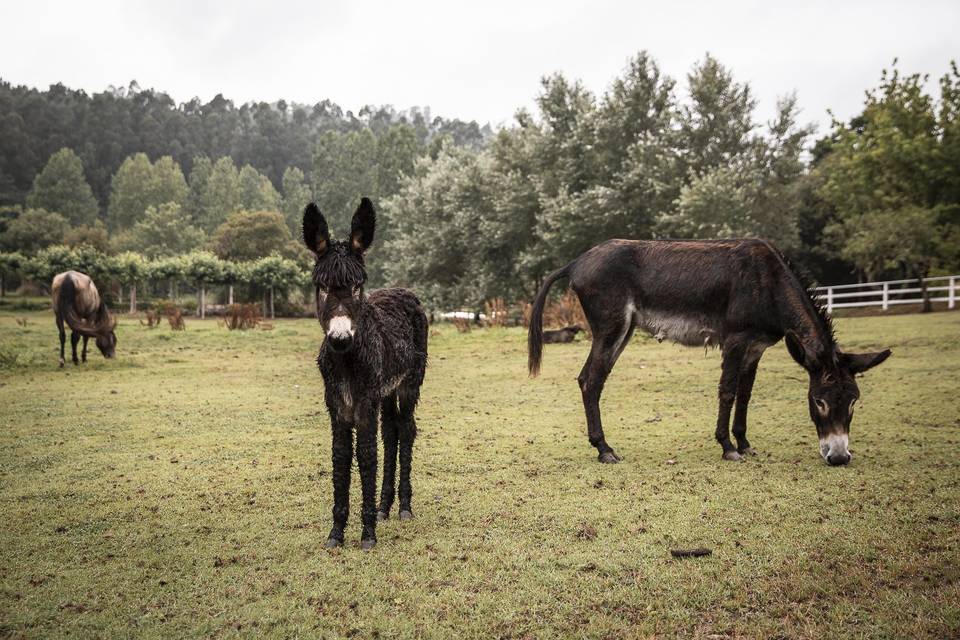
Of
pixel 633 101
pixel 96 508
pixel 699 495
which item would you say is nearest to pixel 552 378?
pixel 699 495

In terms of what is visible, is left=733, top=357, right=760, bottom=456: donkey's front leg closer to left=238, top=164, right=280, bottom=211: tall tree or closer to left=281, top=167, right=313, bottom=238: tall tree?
left=281, top=167, right=313, bottom=238: tall tree

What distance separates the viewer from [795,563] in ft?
14.1

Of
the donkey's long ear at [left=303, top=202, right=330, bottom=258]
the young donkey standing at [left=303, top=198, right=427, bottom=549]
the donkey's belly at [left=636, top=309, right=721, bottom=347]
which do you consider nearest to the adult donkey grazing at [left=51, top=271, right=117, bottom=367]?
the young donkey standing at [left=303, top=198, right=427, bottom=549]

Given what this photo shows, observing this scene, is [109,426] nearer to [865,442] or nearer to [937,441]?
[865,442]

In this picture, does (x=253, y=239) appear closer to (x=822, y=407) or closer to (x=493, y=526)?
(x=822, y=407)

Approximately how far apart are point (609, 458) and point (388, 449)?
9.62 feet

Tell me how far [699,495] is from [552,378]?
826cm

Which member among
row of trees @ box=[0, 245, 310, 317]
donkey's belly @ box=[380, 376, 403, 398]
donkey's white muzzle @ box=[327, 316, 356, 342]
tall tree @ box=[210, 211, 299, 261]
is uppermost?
tall tree @ box=[210, 211, 299, 261]

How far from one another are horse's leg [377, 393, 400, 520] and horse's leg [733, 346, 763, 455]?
4.26m

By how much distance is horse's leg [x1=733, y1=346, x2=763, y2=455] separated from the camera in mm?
7570

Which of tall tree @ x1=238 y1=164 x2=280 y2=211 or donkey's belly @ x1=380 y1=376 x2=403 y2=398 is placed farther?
tall tree @ x1=238 y1=164 x2=280 y2=211

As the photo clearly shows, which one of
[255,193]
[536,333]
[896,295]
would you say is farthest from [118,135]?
[536,333]

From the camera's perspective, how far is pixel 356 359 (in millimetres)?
4695

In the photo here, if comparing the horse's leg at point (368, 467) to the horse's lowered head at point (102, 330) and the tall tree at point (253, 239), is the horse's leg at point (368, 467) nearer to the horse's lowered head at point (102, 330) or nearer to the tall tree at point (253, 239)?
the horse's lowered head at point (102, 330)
